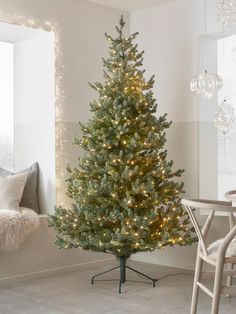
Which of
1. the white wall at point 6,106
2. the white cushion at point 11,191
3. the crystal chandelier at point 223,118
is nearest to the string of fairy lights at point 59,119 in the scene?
the white cushion at point 11,191

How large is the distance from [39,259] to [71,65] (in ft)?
6.05

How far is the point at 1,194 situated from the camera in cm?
472

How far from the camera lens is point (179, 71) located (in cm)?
520

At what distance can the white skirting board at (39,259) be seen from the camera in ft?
15.0

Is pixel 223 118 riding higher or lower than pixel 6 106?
lower

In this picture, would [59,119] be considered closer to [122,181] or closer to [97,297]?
[122,181]

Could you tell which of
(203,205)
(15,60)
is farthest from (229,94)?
(203,205)

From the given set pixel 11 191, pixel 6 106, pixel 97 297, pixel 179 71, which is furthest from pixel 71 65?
pixel 97 297

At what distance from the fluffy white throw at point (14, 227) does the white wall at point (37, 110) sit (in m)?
0.50

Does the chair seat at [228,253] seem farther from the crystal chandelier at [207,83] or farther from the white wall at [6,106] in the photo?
the white wall at [6,106]

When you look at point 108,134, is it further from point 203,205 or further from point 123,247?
point 203,205

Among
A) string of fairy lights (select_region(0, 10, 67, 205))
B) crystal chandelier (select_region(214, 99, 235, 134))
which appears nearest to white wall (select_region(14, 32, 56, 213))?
string of fairy lights (select_region(0, 10, 67, 205))

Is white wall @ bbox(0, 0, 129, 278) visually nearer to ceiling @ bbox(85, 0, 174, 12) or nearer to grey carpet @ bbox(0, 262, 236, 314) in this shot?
ceiling @ bbox(85, 0, 174, 12)

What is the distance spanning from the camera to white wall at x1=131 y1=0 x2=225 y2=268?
5.08 metres
